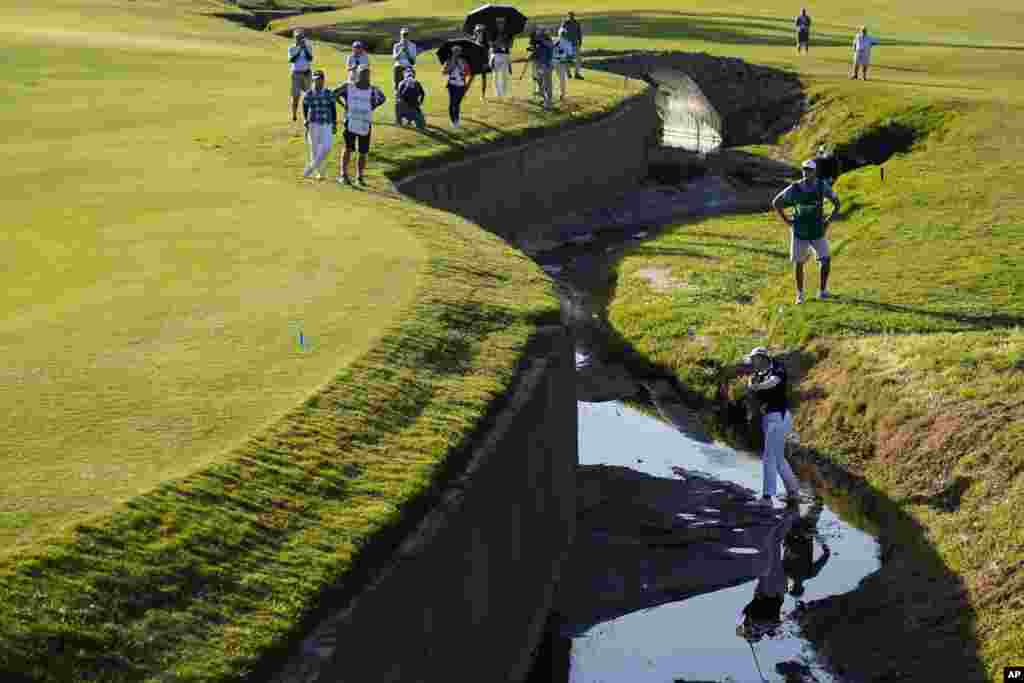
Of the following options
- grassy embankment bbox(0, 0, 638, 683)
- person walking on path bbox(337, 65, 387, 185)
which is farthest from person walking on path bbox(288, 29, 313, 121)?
person walking on path bbox(337, 65, 387, 185)

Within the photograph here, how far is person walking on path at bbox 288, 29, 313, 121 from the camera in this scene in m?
36.9

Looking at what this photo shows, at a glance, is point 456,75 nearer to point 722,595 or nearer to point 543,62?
point 543,62

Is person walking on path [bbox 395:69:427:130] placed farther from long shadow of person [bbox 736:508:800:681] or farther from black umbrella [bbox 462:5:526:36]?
long shadow of person [bbox 736:508:800:681]

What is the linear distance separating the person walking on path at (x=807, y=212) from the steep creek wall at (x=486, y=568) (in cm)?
558

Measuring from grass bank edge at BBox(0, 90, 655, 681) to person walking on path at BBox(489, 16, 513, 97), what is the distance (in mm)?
24535

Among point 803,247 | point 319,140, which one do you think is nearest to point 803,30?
point 319,140

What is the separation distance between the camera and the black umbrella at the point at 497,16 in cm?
4412

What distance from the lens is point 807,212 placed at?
25969mm

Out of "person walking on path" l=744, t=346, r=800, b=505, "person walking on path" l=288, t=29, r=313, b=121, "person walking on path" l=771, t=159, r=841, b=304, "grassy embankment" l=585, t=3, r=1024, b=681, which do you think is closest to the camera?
"grassy embankment" l=585, t=3, r=1024, b=681

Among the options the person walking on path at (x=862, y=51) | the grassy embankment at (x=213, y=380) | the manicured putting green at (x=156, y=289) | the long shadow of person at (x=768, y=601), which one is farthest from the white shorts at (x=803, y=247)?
the person walking on path at (x=862, y=51)

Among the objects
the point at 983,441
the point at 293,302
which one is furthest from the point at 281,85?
the point at 983,441

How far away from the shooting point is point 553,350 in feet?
69.4

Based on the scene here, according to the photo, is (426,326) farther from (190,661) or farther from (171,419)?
(190,661)

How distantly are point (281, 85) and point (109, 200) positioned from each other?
64.0 feet
